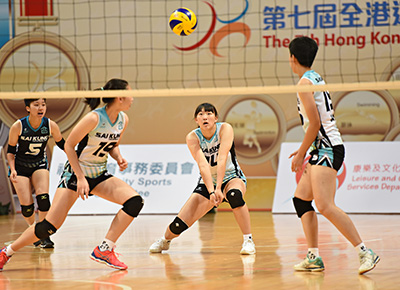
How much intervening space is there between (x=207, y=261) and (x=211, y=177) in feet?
2.55

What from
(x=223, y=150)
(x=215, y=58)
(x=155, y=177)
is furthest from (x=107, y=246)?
(x=215, y=58)

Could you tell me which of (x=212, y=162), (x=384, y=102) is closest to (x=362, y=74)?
(x=384, y=102)

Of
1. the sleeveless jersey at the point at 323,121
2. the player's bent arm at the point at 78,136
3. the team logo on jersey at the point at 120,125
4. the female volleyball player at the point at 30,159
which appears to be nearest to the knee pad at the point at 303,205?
the sleeveless jersey at the point at 323,121

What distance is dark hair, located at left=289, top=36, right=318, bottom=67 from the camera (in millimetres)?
4770

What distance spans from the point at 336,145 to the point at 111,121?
1806 mm

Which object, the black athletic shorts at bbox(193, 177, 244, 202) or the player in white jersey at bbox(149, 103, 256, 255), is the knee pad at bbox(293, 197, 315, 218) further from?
the black athletic shorts at bbox(193, 177, 244, 202)

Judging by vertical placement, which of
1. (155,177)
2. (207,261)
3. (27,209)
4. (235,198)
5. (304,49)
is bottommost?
(155,177)

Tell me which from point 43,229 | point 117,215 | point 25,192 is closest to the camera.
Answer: point 43,229

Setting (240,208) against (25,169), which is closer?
(240,208)

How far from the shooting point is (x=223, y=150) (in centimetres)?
596

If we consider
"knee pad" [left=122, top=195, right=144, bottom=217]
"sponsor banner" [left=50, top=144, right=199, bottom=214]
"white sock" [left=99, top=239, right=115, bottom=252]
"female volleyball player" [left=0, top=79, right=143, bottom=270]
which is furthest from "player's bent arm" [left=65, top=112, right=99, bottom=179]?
"sponsor banner" [left=50, top=144, right=199, bottom=214]

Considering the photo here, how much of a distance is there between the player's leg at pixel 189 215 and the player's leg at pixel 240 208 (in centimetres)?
21

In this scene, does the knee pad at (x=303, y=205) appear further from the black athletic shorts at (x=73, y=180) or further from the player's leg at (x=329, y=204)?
the black athletic shorts at (x=73, y=180)

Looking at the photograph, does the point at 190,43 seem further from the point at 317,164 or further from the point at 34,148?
the point at 317,164
